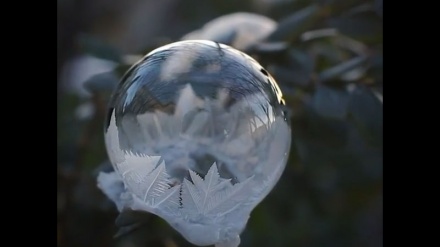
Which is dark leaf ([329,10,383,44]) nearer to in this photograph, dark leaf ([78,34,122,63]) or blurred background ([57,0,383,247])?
blurred background ([57,0,383,247])

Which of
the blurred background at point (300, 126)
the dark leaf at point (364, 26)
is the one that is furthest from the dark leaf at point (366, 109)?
the dark leaf at point (364, 26)

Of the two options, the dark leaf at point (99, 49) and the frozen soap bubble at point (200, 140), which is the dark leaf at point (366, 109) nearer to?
the frozen soap bubble at point (200, 140)

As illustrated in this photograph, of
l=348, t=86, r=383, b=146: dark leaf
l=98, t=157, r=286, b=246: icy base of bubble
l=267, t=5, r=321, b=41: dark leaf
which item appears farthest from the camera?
l=267, t=5, r=321, b=41: dark leaf

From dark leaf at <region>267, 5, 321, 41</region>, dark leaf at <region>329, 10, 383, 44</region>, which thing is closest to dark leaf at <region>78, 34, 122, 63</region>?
dark leaf at <region>267, 5, 321, 41</region>

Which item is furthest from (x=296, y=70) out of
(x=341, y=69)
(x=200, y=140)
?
(x=200, y=140)

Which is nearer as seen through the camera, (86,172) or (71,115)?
(86,172)
